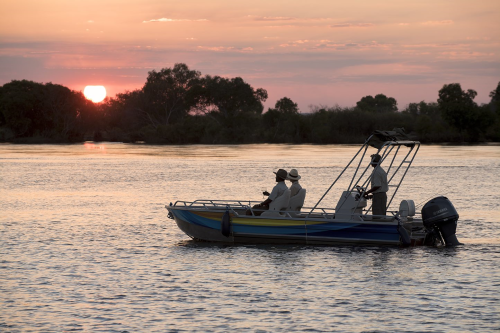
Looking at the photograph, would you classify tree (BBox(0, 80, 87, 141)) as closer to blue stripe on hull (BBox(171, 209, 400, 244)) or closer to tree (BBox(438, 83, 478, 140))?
tree (BBox(438, 83, 478, 140))

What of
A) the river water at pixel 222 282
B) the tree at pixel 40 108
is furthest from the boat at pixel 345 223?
the tree at pixel 40 108

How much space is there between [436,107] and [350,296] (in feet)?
431

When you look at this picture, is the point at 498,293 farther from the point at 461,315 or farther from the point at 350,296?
the point at 350,296

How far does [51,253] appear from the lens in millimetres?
16859

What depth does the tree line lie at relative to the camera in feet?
391

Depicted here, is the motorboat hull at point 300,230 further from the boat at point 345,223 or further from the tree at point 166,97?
the tree at point 166,97

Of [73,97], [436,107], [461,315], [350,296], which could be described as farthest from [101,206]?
[436,107]

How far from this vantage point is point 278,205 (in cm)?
1695

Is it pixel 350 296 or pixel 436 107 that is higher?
pixel 436 107

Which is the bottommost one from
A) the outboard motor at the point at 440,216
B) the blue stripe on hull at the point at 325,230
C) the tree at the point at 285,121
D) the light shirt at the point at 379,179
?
the blue stripe on hull at the point at 325,230

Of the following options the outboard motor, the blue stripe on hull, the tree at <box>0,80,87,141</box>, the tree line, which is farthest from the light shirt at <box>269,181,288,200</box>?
the tree at <box>0,80,87,141</box>

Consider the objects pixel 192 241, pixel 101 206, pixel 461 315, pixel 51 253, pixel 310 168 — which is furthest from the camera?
pixel 310 168

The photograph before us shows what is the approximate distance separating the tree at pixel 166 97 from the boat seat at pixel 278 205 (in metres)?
119

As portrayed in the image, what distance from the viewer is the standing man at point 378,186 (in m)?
16.8
